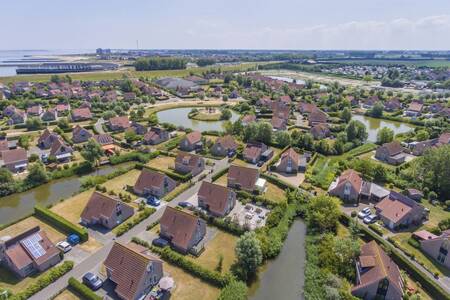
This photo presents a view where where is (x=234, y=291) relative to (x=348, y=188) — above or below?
below

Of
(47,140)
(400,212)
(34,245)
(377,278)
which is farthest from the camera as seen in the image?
(47,140)

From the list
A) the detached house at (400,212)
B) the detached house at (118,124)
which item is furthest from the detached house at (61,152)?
the detached house at (400,212)

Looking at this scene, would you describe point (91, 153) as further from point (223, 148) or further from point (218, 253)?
point (218, 253)

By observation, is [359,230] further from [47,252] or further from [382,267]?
[47,252]

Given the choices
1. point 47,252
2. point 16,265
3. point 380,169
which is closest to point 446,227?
point 380,169

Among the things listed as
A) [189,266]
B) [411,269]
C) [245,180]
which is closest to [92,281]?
[189,266]

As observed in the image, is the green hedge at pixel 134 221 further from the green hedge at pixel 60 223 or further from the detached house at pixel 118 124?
the detached house at pixel 118 124
